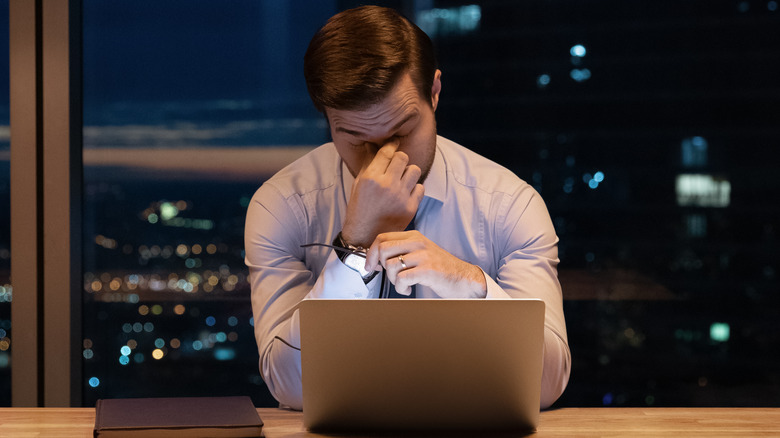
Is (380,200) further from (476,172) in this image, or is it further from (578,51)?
(578,51)

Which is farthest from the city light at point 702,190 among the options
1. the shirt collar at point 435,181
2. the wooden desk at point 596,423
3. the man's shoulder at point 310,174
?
the wooden desk at point 596,423

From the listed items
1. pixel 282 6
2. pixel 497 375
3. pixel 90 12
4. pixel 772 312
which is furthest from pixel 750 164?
pixel 90 12

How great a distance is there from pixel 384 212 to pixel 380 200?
3 centimetres

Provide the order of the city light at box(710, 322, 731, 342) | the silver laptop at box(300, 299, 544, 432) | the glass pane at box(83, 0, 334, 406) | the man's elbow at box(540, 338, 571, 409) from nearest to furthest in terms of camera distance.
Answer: the silver laptop at box(300, 299, 544, 432)
the man's elbow at box(540, 338, 571, 409)
the glass pane at box(83, 0, 334, 406)
the city light at box(710, 322, 731, 342)

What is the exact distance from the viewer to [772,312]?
327 cm

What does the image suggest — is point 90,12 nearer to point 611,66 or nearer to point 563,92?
point 563,92

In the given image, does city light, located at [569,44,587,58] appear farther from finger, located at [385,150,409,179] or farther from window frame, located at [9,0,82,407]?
window frame, located at [9,0,82,407]

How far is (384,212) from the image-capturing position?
1503 mm

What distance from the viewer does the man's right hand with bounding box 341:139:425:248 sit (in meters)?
1.50

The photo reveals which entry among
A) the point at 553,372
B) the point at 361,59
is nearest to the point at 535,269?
the point at 553,372

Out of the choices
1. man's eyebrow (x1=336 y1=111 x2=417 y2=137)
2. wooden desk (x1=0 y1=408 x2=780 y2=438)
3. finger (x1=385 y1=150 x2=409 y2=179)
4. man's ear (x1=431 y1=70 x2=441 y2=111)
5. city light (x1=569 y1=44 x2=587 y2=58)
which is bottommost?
wooden desk (x1=0 y1=408 x2=780 y2=438)

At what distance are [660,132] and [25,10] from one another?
2471 mm

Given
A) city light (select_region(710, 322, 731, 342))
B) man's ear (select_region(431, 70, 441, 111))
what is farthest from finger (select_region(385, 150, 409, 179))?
city light (select_region(710, 322, 731, 342))

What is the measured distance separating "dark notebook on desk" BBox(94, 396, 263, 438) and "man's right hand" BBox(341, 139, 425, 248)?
1.43 ft
